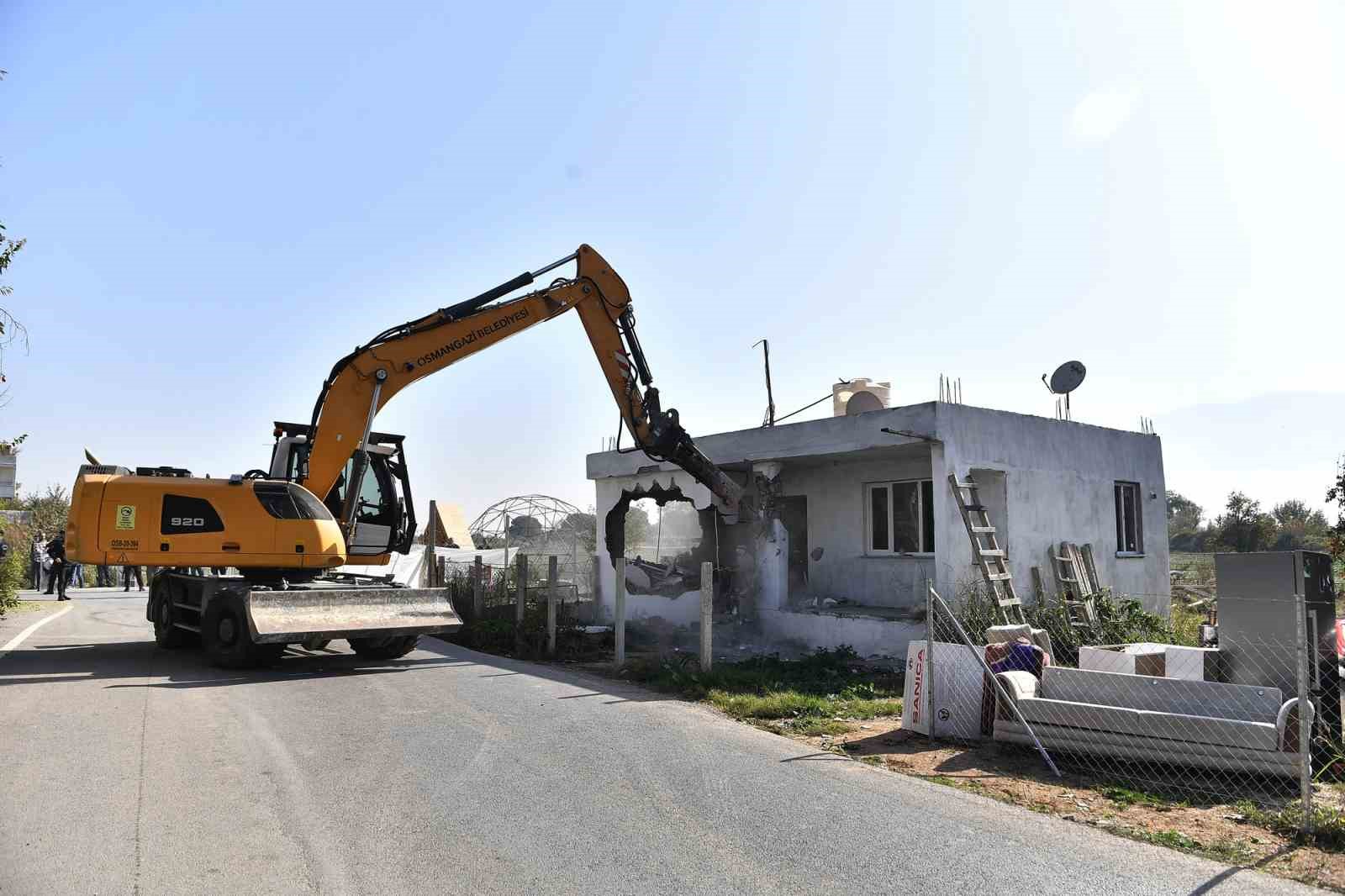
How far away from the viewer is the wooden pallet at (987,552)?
12445 millimetres

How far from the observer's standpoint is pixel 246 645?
11.5 m

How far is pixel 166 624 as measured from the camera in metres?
13.6

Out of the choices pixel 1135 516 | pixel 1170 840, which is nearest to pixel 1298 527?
pixel 1135 516

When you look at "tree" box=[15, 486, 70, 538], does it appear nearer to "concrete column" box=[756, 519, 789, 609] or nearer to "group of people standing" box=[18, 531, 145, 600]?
"group of people standing" box=[18, 531, 145, 600]

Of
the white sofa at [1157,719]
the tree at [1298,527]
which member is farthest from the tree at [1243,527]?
the white sofa at [1157,719]

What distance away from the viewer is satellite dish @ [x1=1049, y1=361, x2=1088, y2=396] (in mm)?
16875

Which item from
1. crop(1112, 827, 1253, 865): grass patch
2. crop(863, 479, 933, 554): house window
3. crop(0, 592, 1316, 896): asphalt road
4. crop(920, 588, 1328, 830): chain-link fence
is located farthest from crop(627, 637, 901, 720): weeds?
crop(1112, 827, 1253, 865): grass patch

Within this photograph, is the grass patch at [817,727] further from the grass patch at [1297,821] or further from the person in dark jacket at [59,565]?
the person in dark jacket at [59,565]

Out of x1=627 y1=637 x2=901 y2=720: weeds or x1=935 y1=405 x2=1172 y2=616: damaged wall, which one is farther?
x1=935 y1=405 x2=1172 y2=616: damaged wall

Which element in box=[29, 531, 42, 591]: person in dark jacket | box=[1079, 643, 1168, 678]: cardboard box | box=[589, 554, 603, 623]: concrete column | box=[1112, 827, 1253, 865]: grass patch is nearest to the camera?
box=[1112, 827, 1253, 865]: grass patch

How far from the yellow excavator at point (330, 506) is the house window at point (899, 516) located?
283 cm

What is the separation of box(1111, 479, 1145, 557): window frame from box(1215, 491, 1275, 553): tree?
2046cm

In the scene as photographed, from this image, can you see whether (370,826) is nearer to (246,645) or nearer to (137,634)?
(246,645)

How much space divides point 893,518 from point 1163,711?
9.15 metres
